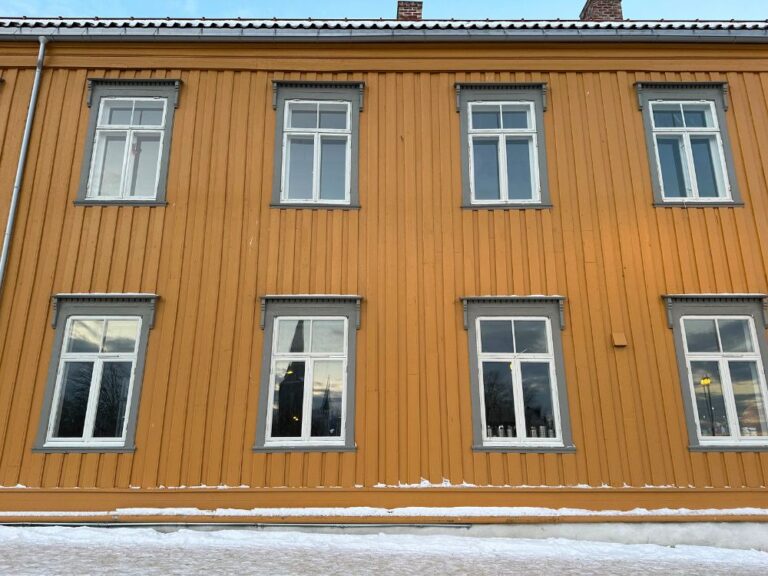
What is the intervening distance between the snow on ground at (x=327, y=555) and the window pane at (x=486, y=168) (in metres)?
4.94

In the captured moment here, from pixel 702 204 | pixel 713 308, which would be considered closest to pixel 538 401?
pixel 713 308

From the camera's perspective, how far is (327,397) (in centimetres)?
739

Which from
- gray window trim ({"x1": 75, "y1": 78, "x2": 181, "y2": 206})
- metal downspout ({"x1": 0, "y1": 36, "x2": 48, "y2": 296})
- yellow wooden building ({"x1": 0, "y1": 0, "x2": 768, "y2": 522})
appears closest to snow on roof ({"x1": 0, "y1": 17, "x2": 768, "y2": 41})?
yellow wooden building ({"x1": 0, "y1": 0, "x2": 768, "y2": 522})

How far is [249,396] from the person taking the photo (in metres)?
7.35

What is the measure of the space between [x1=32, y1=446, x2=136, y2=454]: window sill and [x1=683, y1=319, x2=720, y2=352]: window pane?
310 inches

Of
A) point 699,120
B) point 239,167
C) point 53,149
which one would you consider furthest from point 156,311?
point 699,120

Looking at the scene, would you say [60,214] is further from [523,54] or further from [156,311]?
[523,54]

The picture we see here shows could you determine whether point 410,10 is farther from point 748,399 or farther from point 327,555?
point 327,555

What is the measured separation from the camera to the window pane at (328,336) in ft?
24.8

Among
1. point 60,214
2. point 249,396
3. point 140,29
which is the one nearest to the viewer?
point 249,396

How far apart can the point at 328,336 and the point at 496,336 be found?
2.41 metres

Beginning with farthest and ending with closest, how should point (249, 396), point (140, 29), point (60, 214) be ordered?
point (140, 29), point (60, 214), point (249, 396)

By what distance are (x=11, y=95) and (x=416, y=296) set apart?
722cm

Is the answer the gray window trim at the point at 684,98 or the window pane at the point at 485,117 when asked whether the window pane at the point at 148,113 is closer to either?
the window pane at the point at 485,117
